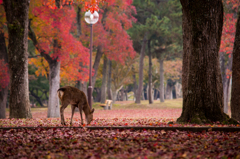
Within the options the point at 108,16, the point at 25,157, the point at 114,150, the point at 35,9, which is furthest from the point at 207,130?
the point at 108,16

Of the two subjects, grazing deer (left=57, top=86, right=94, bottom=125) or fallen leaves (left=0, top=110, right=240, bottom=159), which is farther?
grazing deer (left=57, top=86, right=94, bottom=125)

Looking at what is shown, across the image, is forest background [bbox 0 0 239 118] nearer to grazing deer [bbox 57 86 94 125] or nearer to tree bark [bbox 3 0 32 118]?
tree bark [bbox 3 0 32 118]

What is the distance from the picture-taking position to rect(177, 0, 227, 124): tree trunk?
28.3 ft

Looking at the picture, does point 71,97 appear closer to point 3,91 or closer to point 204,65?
point 204,65

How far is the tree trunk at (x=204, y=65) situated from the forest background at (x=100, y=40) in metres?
7.78

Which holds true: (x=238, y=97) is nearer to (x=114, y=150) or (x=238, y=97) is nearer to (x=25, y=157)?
(x=114, y=150)

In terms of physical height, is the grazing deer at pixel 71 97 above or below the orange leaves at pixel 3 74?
below

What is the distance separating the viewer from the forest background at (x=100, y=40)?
16.9 m

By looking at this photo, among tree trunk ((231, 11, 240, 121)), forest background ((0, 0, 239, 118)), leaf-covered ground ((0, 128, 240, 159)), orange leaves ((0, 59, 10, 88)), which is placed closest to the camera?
leaf-covered ground ((0, 128, 240, 159))

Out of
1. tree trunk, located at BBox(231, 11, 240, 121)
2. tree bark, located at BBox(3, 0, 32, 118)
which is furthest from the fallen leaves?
tree bark, located at BBox(3, 0, 32, 118)

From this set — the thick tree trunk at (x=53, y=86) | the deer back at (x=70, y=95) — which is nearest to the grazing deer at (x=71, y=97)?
the deer back at (x=70, y=95)

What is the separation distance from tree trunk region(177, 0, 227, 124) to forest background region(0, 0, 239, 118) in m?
7.78

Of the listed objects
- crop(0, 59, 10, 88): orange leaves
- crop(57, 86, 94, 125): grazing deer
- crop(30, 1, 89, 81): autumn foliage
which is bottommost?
crop(57, 86, 94, 125): grazing deer

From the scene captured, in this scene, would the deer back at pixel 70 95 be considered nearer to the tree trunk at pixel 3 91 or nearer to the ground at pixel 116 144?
the ground at pixel 116 144
